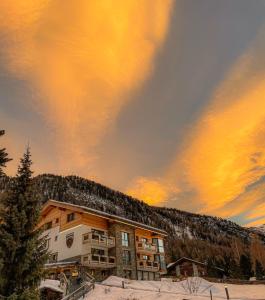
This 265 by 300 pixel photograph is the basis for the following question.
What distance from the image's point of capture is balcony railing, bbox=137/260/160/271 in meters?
50.4

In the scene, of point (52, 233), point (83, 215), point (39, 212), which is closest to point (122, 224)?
point (83, 215)

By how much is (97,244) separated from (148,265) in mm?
12803

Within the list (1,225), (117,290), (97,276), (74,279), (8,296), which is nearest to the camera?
(8,296)

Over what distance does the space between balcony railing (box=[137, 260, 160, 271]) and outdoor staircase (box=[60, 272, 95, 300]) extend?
1428 cm

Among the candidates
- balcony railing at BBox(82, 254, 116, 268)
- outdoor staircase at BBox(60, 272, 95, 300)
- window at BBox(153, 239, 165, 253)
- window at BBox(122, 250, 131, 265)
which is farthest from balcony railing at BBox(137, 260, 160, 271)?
outdoor staircase at BBox(60, 272, 95, 300)

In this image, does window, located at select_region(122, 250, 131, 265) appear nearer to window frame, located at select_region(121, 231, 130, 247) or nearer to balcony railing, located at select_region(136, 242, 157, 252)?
window frame, located at select_region(121, 231, 130, 247)

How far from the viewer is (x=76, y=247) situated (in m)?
44.6

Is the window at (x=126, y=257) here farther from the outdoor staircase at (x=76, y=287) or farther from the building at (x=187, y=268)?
the building at (x=187, y=268)

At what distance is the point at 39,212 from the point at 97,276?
26.3 m

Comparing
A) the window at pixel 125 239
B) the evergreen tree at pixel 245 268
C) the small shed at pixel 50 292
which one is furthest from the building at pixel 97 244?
the evergreen tree at pixel 245 268

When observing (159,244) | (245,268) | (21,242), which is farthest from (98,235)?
(245,268)

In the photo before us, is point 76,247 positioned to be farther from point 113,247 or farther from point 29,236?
point 29,236

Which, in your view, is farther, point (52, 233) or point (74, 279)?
point (52, 233)

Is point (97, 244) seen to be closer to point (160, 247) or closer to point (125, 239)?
point (125, 239)
